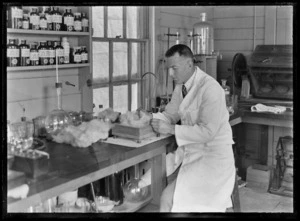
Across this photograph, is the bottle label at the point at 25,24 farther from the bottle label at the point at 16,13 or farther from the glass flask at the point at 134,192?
the glass flask at the point at 134,192

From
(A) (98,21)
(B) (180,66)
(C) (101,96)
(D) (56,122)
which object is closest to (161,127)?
(B) (180,66)

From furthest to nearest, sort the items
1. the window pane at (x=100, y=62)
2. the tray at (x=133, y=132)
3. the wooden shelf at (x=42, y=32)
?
the window pane at (x=100, y=62) → the wooden shelf at (x=42, y=32) → the tray at (x=133, y=132)

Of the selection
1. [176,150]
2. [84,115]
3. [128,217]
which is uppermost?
[84,115]

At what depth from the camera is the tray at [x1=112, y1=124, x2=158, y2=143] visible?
8.28 feet

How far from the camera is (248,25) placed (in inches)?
198

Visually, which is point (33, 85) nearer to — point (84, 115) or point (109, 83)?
point (84, 115)

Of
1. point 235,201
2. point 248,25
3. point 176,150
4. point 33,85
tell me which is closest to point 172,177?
point 176,150

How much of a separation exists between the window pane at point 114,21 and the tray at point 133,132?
166cm

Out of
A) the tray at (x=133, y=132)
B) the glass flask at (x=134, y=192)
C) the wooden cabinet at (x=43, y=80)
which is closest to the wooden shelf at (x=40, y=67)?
the wooden cabinet at (x=43, y=80)

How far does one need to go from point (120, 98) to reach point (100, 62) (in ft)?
1.69

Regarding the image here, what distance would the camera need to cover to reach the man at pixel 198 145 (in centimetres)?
253

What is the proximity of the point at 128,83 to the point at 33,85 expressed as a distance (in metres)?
1.32

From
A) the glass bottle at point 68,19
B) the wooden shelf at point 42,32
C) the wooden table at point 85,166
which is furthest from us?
the glass bottle at point 68,19

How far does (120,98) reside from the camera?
14.1ft
